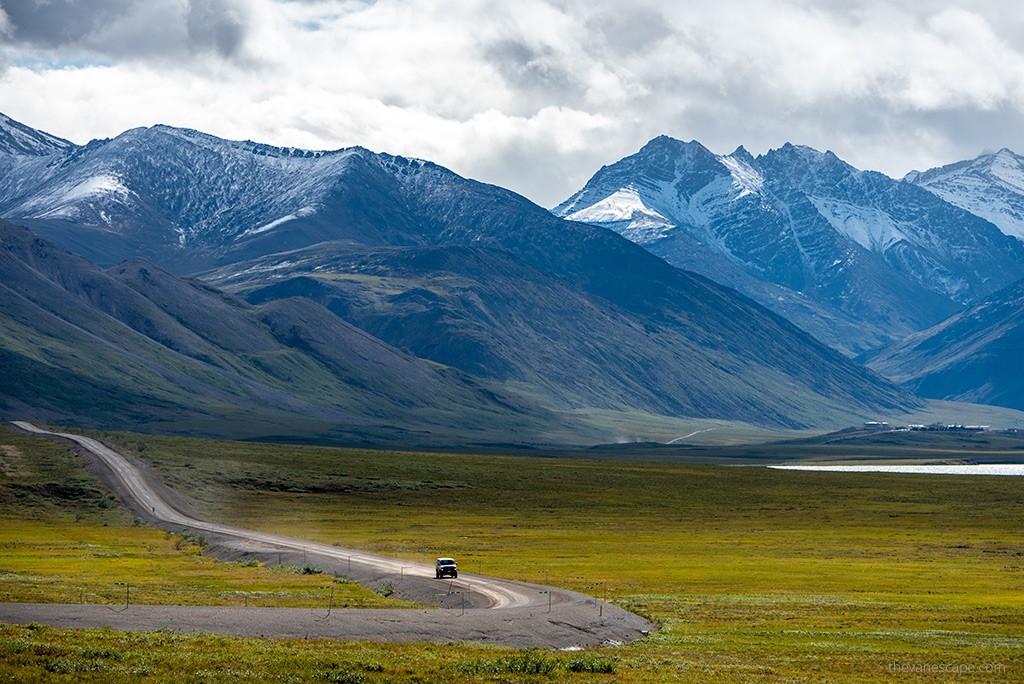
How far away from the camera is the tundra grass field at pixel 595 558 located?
128 ft

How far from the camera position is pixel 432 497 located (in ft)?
511

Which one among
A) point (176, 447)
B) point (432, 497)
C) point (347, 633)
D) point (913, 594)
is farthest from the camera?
point (176, 447)

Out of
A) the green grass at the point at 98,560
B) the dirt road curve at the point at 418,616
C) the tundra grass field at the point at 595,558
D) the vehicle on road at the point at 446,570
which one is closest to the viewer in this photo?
the tundra grass field at the point at 595,558

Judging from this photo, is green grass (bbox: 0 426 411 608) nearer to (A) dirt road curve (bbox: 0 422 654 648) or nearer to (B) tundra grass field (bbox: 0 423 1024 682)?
(B) tundra grass field (bbox: 0 423 1024 682)

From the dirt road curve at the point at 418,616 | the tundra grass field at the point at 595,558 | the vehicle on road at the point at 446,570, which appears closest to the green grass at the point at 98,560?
the tundra grass field at the point at 595,558

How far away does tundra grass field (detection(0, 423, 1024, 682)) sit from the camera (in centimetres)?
3903

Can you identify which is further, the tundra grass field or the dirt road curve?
the dirt road curve

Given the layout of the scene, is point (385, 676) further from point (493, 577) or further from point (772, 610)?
point (493, 577)

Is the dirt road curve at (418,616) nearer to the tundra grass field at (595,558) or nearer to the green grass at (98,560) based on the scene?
the tundra grass field at (595,558)

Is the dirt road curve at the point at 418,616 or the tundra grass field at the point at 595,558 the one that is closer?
the tundra grass field at the point at 595,558

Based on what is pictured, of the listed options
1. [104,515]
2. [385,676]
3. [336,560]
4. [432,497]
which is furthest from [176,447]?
[385,676]

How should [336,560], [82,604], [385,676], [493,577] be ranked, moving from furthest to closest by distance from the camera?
1. [336,560]
2. [493,577]
3. [82,604]
4. [385,676]

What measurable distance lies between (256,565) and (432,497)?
248ft

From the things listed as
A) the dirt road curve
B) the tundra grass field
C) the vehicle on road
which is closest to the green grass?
the tundra grass field
